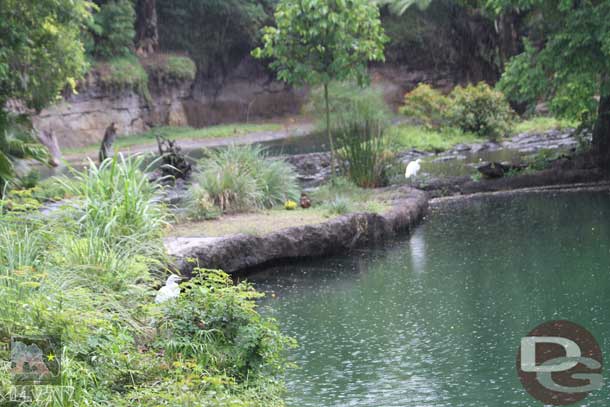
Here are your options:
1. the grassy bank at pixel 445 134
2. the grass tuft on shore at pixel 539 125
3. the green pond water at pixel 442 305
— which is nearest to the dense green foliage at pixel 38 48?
the green pond water at pixel 442 305

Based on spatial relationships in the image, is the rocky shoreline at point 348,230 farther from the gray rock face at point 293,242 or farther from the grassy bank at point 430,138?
the grassy bank at point 430,138

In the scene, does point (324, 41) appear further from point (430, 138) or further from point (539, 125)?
point (539, 125)

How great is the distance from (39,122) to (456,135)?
1355cm

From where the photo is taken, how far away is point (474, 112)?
23.5 metres

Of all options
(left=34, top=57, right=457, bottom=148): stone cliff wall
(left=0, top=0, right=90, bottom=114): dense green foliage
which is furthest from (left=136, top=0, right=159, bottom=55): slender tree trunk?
(left=0, top=0, right=90, bottom=114): dense green foliage

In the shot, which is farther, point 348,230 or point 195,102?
point 195,102

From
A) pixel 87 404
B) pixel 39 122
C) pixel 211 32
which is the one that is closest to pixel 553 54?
pixel 87 404

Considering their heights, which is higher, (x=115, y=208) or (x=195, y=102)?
(x=195, y=102)

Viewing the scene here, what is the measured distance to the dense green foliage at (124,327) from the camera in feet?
12.9

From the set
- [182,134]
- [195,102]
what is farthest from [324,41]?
[195,102]

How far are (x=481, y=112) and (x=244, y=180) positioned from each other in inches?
560

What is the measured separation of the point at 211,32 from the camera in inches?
1382
